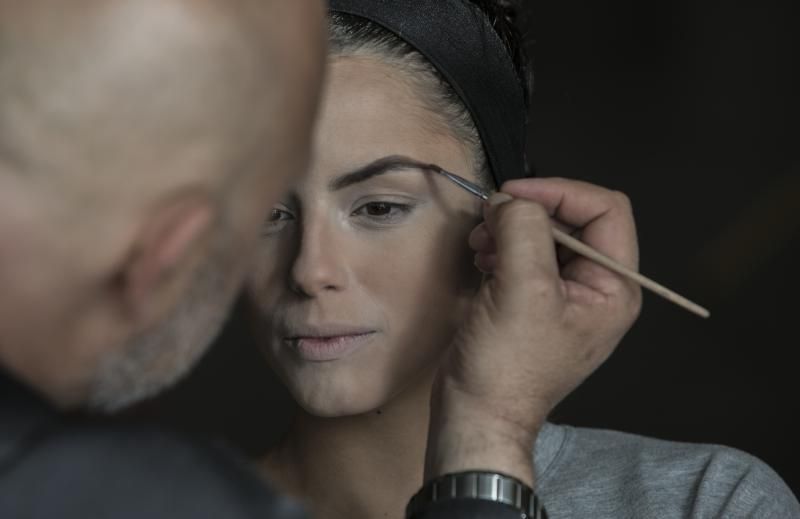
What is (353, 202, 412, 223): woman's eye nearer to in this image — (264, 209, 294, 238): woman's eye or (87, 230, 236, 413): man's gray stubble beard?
(264, 209, 294, 238): woman's eye

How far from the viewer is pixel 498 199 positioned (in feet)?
5.28

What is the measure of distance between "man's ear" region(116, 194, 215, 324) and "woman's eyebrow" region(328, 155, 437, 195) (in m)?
0.73

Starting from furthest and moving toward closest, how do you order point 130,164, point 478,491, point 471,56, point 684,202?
point 684,202 → point 471,56 → point 478,491 → point 130,164

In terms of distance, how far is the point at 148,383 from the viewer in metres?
0.99

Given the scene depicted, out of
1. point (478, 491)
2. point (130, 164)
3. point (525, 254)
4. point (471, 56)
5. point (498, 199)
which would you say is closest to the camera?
point (130, 164)

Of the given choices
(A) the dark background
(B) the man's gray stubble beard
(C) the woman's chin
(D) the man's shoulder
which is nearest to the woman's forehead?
(C) the woman's chin

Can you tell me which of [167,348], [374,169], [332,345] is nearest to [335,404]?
[332,345]

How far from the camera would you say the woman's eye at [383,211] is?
1687 millimetres

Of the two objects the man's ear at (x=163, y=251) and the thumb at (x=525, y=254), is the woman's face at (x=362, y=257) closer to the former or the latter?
the thumb at (x=525, y=254)

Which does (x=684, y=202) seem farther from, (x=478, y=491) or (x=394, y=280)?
(x=478, y=491)

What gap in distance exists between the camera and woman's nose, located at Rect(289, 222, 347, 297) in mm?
1642

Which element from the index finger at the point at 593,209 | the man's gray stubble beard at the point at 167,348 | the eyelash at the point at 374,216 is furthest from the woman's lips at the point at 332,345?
the man's gray stubble beard at the point at 167,348

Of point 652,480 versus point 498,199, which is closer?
point 498,199

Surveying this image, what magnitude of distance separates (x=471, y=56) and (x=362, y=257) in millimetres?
330
